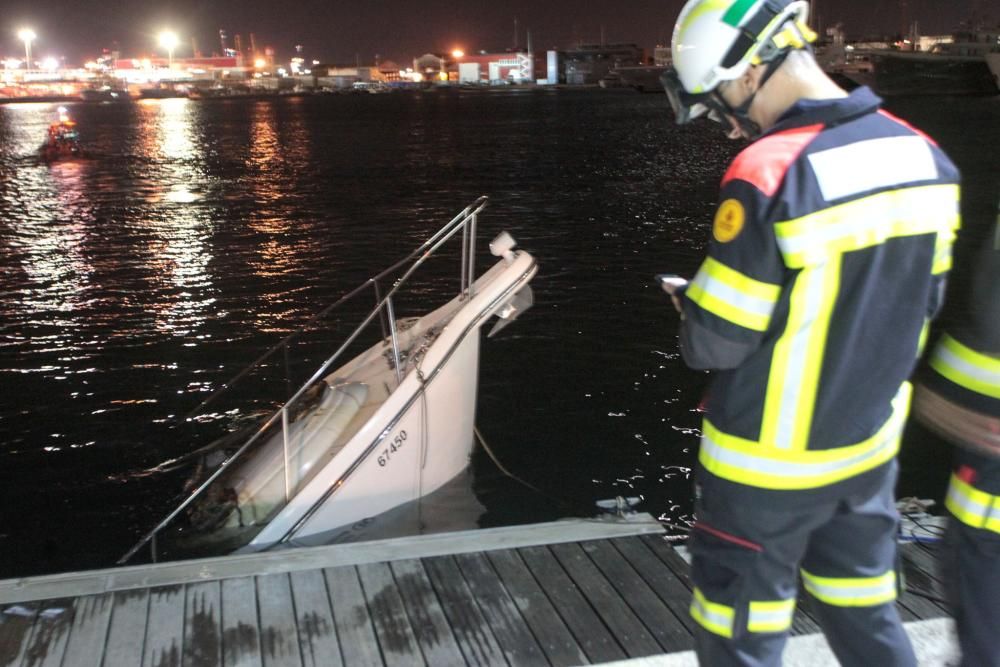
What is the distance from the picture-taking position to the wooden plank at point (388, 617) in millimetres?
3170

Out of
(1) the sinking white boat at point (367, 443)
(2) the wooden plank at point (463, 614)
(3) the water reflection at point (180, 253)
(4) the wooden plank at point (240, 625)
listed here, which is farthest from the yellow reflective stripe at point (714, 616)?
(3) the water reflection at point (180, 253)

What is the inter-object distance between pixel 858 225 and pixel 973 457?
41.9 inches

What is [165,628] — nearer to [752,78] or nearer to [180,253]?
[752,78]

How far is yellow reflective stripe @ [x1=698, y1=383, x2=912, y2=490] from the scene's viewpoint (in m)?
2.04

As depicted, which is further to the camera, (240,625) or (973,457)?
(240,625)

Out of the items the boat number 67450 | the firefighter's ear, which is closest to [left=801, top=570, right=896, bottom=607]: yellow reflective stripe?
the firefighter's ear

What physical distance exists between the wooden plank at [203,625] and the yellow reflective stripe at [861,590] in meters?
2.14

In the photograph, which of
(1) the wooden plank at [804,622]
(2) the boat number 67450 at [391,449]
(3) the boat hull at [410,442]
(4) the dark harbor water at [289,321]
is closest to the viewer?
(1) the wooden plank at [804,622]

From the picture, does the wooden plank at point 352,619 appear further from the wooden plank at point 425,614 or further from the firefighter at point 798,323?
the firefighter at point 798,323

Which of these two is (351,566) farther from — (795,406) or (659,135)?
(659,135)

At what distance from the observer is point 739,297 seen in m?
1.97

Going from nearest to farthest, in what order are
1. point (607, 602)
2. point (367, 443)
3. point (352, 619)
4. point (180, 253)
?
point (352, 619) < point (607, 602) < point (367, 443) < point (180, 253)

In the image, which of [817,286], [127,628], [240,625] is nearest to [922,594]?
[817,286]

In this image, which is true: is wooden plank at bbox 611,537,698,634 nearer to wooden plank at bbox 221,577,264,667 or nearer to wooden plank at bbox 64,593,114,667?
wooden plank at bbox 221,577,264,667
